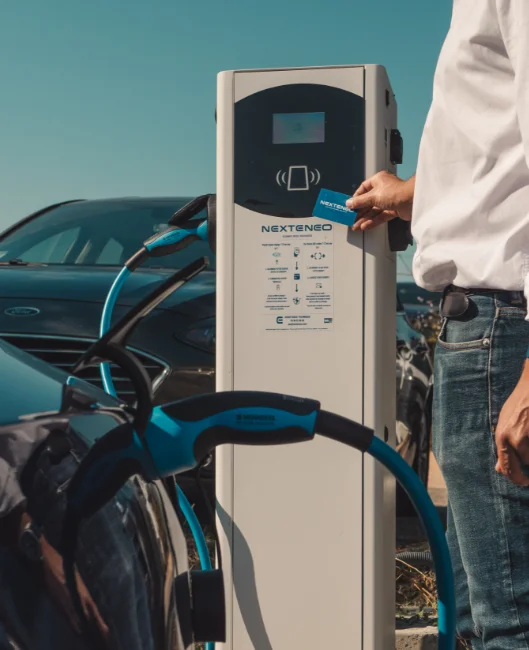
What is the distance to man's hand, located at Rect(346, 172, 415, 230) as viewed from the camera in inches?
81.6

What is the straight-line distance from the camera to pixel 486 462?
63.7 inches

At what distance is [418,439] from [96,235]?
6.38 ft

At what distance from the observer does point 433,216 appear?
64.9 inches

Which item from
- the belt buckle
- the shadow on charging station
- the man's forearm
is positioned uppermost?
the man's forearm

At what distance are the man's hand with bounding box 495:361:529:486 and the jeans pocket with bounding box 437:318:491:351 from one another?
179mm

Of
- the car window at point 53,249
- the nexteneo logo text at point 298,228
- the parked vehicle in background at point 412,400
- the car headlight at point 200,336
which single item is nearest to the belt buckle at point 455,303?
the nexteneo logo text at point 298,228

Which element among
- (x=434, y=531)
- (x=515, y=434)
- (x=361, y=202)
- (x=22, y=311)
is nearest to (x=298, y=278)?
(x=361, y=202)

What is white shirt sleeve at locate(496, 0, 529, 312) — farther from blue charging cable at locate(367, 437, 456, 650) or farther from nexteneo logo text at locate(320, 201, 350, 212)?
nexteneo logo text at locate(320, 201, 350, 212)

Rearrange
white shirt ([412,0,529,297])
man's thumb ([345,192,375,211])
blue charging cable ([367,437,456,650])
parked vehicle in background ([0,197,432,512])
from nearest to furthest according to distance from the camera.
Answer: blue charging cable ([367,437,456,650]) < white shirt ([412,0,529,297]) < man's thumb ([345,192,375,211]) < parked vehicle in background ([0,197,432,512])

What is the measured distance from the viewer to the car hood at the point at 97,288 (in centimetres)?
352

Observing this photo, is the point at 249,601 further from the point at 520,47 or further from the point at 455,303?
the point at 520,47

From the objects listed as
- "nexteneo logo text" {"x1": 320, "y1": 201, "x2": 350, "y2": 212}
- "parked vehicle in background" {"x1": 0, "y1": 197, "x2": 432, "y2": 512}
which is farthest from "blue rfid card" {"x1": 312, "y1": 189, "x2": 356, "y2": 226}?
"parked vehicle in background" {"x1": 0, "y1": 197, "x2": 432, "y2": 512}

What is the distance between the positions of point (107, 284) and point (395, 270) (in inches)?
60.9

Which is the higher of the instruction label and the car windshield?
the car windshield
